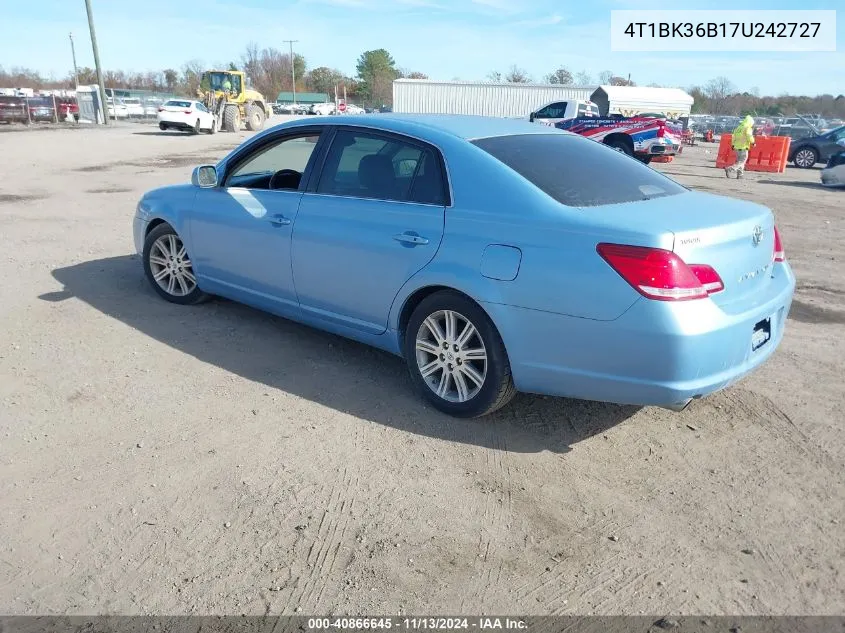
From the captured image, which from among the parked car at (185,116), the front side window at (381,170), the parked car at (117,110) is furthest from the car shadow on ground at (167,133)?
the front side window at (381,170)

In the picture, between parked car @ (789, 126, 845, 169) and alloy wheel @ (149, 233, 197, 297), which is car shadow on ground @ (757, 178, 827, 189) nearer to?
parked car @ (789, 126, 845, 169)

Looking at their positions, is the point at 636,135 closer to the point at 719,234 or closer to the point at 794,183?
the point at 794,183

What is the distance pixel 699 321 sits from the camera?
121 inches

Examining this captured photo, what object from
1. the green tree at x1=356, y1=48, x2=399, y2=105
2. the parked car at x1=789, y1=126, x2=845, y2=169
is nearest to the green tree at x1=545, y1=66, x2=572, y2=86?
the green tree at x1=356, y1=48, x2=399, y2=105

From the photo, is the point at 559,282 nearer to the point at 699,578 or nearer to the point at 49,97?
the point at 699,578

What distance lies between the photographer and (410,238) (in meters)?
3.86

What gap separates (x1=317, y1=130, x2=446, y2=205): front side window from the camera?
3.93 meters

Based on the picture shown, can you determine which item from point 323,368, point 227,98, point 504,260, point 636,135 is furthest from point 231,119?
point 504,260

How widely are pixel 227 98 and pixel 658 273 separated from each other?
33.9 meters

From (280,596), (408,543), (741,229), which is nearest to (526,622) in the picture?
(408,543)

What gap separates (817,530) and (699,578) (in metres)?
0.69

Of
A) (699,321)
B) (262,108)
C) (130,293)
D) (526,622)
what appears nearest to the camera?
(526,622)

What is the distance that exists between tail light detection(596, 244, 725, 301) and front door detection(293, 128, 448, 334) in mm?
1051

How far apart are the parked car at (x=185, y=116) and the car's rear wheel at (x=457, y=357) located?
3044 cm
